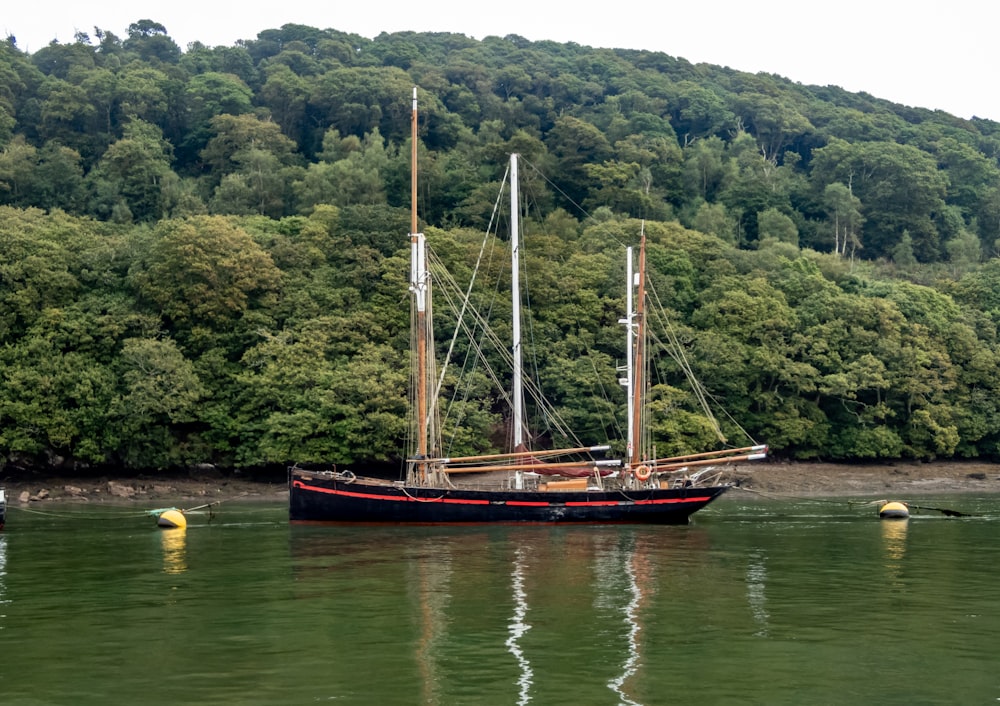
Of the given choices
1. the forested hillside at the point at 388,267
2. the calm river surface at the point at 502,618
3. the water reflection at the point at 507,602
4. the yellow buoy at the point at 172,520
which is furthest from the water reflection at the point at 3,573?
the forested hillside at the point at 388,267

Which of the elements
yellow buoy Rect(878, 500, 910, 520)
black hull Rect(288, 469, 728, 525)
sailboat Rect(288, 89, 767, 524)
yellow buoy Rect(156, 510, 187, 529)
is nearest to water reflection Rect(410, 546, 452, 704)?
black hull Rect(288, 469, 728, 525)

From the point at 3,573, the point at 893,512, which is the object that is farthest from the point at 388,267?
the point at 3,573

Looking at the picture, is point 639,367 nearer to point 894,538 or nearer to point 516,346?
point 516,346

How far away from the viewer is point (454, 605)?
91.8 ft

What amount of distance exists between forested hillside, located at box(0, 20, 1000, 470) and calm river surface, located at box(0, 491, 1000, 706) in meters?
27.4

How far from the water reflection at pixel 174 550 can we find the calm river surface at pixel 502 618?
127 millimetres

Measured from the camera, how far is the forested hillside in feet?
236

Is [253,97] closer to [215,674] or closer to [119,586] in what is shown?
[119,586]

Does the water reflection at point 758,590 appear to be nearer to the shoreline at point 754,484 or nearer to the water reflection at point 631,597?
the water reflection at point 631,597

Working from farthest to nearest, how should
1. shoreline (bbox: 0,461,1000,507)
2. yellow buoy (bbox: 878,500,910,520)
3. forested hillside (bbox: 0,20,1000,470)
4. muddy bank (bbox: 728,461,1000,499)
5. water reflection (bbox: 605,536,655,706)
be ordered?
1. forested hillside (bbox: 0,20,1000,470)
2. muddy bank (bbox: 728,461,1000,499)
3. shoreline (bbox: 0,461,1000,507)
4. yellow buoy (bbox: 878,500,910,520)
5. water reflection (bbox: 605,536,655,706)

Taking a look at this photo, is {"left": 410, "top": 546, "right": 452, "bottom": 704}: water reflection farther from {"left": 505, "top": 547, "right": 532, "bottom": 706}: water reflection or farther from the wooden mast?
the wooden mast

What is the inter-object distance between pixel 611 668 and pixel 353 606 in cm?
895

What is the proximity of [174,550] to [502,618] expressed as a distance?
60.3 ft

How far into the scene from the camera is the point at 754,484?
71.6 meters
